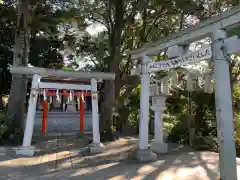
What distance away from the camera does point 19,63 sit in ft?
31.8

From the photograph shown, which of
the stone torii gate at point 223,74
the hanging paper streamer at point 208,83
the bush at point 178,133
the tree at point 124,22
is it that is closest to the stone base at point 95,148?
the tree at point 124,22

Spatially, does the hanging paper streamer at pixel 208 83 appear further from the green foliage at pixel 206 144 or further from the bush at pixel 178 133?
the bush at pixel 178 133

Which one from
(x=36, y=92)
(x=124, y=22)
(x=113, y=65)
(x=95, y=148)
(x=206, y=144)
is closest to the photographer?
(x=36, y=92)

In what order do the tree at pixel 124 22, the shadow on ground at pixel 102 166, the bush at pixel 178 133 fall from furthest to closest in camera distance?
1. the tree at pixel 124 22
2. the bush at pixel 178 133
3. the shadow on ground at pixel 102 166

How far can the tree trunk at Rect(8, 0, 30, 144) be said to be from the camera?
959cm

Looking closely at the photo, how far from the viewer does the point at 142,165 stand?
6.09m

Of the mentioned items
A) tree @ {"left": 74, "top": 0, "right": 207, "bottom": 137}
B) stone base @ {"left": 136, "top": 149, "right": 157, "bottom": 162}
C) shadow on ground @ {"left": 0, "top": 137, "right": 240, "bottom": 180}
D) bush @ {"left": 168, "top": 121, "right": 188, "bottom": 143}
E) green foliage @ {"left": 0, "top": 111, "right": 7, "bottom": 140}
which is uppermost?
tree @ {"left": 74, "top": 0, "right": 207, "bottom": 137}

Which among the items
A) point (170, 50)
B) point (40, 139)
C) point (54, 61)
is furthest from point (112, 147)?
point (54, 61)

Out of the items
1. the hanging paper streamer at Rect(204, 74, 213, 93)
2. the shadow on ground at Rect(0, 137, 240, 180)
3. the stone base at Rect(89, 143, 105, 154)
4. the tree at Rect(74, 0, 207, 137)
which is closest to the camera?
the shadow on ground at Rect(0, 137, 240, 180)

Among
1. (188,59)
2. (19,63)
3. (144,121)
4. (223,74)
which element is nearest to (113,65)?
(19,63)

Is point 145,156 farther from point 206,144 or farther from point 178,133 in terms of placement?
point 178,133

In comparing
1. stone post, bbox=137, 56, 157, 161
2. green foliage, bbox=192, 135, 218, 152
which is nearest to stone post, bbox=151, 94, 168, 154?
stone post, bbox=137, 56, 157, 161

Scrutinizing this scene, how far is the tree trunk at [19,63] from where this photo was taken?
9.59 m

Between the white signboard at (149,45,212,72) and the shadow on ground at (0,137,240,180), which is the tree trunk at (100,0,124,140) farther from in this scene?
the white signboard at (149,45,212,72)
